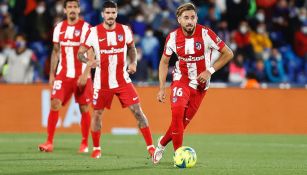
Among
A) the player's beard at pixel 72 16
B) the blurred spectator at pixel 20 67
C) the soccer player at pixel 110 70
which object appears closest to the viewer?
the soccer player at pixel 110 70

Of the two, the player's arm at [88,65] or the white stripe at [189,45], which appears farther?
the player's arm at [88,65]

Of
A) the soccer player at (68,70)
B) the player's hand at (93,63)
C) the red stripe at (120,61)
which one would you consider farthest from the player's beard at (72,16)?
the player's hand at (93,63)

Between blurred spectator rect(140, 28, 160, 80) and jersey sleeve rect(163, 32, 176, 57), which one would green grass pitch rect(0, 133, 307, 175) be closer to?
jersey sleeve rect(163, 32, 176, 57)

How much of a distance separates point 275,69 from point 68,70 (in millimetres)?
8449

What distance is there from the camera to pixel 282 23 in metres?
22.7

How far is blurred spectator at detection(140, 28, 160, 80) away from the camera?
20.8 m

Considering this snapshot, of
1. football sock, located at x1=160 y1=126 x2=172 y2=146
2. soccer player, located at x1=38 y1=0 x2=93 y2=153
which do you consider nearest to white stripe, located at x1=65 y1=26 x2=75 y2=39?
soccer player, located at x1=38 y1=0 x2=93 y2=153

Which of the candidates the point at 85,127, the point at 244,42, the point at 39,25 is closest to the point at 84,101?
the point at 85,127

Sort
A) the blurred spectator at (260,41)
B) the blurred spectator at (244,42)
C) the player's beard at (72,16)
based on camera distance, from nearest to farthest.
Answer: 1. the player's beard at (72,16)
2. the blurred spectator at (244,42)
3. the blurred spectator at (260,41)

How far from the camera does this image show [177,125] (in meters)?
10.9

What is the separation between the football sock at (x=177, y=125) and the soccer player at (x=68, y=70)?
3.16 m

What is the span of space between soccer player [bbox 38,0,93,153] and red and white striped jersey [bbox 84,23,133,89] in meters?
1.26

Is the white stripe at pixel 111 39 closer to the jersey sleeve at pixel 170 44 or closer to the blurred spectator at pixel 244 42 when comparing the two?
the jersey sleeve at pixel 170 44

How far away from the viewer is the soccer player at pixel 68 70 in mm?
13875
